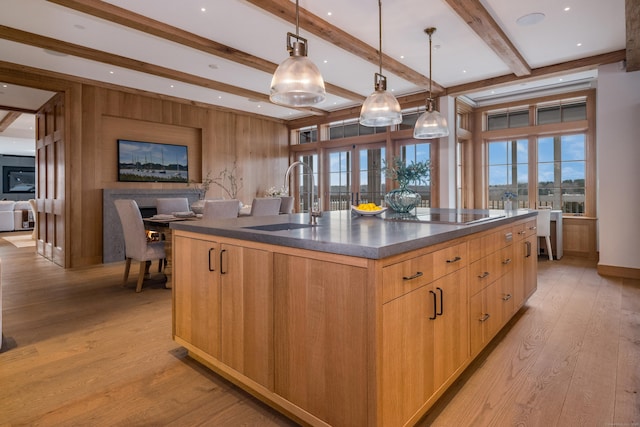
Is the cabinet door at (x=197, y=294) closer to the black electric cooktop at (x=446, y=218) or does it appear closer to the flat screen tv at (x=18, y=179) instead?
the black electric cooktop at (x=446, y=218)

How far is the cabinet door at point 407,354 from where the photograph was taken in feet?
4.48

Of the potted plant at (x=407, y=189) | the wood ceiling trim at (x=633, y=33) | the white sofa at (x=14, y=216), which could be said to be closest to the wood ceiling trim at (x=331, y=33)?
the potted plant at (x=407, y=189)

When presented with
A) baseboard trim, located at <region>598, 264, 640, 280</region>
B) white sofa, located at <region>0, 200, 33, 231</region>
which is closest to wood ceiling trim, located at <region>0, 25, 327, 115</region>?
baseboard trim, located at <region>598, 264, 640, 280</region>

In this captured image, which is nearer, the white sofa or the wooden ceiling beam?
the wooden ceiling beam

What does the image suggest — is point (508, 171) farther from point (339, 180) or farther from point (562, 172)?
point (339, 180)

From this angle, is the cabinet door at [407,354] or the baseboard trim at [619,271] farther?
the baseboard trim at [619,271]

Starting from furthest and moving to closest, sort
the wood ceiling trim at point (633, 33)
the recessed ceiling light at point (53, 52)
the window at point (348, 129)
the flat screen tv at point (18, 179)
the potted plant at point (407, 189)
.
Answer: the flat screen tv at point (18, 179) < the window at point (348, 129) < the recessed ceiling light at point (53, 52) < the wood ceiling trim at point (633, 33) < the potted plant at point (407, 189)

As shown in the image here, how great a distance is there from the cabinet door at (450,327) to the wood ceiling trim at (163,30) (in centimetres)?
391

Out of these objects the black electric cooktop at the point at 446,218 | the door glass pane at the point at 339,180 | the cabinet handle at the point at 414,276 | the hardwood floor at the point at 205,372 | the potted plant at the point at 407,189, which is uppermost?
the door glass pane at the point at 339,180

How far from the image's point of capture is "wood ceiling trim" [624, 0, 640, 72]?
3123 mm

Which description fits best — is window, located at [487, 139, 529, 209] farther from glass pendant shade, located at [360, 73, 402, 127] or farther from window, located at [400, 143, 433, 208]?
glass pendant shade, located at [360, 73, 402, 127]

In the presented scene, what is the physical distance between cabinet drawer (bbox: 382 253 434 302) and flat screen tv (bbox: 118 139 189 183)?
6.11 meters

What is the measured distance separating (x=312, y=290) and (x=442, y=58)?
4.60 m

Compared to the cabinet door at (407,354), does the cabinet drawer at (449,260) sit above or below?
above
